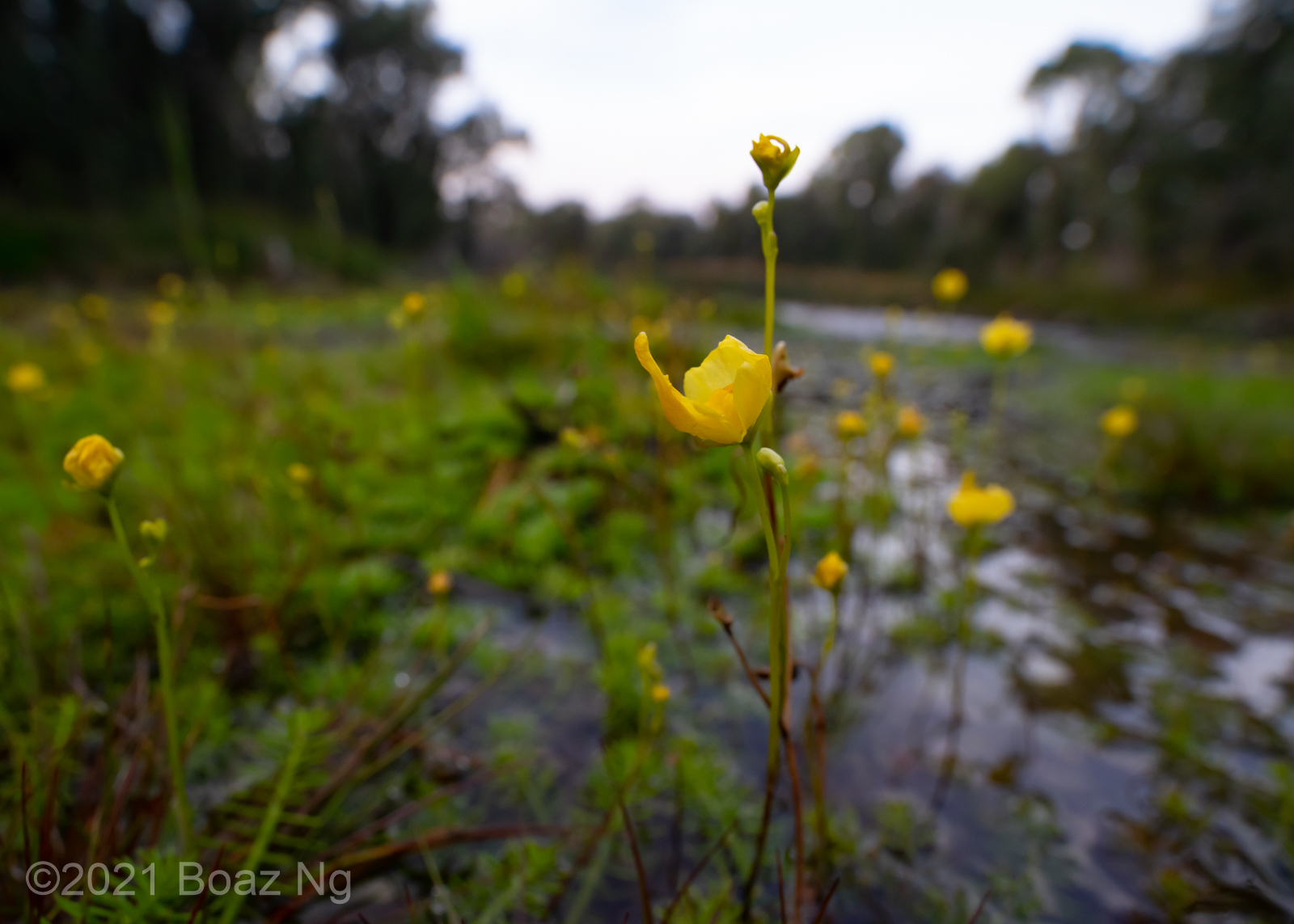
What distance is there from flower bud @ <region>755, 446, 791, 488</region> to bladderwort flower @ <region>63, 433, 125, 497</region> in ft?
2.03

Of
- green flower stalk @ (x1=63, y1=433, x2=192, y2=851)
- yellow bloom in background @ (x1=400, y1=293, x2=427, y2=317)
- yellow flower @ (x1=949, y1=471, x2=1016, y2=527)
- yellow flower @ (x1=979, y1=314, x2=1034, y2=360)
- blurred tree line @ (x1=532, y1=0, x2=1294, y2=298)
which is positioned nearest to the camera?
green flower stalk @ (x1=63, y1=433, x2=192, y2=851)

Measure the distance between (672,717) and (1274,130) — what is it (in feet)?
66.1

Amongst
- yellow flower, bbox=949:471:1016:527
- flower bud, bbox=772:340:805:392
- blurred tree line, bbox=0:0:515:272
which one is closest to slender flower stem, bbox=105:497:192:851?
flower bud, bbox=772:340:805:392

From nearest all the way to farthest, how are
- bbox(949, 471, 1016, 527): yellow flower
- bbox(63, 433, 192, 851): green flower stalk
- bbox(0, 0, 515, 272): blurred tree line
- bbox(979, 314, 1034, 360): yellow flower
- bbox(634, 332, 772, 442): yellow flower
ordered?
bbox(634, 332, 772, 442): yellow flower → bbox(63, 433, 192, 851): green flower stalk → bbox(949, 471, 1016, 527): yellow flower → bbox(979, 314, 1034, 360): yellow flower → bbox(0, 0, 515, 272): blurred tree line

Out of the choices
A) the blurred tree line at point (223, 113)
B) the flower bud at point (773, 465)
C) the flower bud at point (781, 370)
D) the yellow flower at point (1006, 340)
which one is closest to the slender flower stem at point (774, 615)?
the flower bud at point (773, 465)

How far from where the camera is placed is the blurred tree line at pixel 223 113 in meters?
10.5

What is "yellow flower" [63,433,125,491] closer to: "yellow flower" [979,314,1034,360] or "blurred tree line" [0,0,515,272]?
"yellow flower" [979,314,1034,360]

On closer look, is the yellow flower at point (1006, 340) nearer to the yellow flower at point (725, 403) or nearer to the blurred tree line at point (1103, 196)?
the yellow flower at point (725, 403)

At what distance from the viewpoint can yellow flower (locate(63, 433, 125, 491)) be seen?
22.2 inches

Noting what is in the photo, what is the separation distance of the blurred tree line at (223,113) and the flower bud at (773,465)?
276 inches

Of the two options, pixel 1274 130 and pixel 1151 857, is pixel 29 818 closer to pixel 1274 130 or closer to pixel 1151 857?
pixel 1151 857

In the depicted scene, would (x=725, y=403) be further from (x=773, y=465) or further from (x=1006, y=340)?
(x=1006, y=340)

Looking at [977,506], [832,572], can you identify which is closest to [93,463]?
[832,572]

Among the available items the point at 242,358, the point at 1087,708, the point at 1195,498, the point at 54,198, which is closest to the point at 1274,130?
the point at 1195,498
